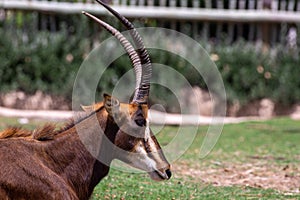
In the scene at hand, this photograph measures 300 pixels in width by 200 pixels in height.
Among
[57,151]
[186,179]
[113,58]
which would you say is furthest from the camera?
[113,58]

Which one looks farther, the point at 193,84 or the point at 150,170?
the point at 193,84

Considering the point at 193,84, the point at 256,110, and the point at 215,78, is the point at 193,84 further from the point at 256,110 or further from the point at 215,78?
the point at 256,110

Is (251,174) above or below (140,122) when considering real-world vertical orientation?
below

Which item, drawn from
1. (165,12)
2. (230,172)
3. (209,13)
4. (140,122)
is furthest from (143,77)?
(209,13)

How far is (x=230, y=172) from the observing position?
34.5 feet


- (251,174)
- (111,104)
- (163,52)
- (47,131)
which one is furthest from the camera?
(163,52)

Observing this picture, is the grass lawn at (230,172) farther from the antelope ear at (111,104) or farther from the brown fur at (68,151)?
the antelope ear at (111,104)

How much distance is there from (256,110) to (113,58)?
3.63 meters

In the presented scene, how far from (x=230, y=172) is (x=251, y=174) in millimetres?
293

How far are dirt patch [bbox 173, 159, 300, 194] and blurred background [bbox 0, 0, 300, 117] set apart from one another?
6.41 meters

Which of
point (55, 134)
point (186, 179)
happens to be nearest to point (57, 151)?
point (55, 134)

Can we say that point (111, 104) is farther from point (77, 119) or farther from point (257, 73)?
point (257, 73)

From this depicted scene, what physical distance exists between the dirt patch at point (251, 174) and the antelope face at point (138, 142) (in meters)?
3.01

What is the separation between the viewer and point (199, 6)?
18047 mm
